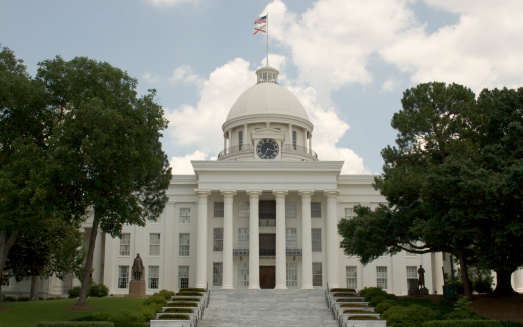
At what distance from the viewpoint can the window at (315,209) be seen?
5181 cm

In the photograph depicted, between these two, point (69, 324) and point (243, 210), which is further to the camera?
point (243, 210)

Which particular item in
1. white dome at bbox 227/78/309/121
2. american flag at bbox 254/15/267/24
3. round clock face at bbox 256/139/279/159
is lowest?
round clock face at bbox 256/139/279/159

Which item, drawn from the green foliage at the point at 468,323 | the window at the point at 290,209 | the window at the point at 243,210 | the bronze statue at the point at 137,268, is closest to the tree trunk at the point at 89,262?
the bronze statue at the point at 137,268

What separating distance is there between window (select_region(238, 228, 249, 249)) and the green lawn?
16.8m

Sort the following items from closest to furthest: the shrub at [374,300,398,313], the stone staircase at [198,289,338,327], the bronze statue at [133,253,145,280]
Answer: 1. the shrub at [374,300,398,313]
2. the stone staircase at [198,289,338,327]
3. the bronze statue at [133,253,145,280]

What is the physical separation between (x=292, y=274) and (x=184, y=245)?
33.5 feet

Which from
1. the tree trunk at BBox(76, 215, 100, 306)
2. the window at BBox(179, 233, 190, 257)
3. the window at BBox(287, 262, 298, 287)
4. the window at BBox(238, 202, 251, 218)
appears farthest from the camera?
the window at BBox(179, 233, 190, 257)

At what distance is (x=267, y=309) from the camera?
3512 centimetres

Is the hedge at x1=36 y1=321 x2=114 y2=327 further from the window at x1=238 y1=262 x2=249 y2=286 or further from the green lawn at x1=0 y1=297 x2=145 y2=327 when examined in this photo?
the window at x1=238 y1=262 x2=249 y2=286


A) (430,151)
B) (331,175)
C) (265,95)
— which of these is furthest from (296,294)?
(265,95)

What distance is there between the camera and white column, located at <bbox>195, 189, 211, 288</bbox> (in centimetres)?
4750

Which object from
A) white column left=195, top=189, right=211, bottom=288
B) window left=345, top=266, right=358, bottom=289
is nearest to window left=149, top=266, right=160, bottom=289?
white column left=195, top=189, right=211, bottom=288

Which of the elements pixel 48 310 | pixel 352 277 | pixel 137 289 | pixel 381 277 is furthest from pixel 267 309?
pixel 381 277

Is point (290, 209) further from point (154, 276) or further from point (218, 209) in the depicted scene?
point (154, 276)
